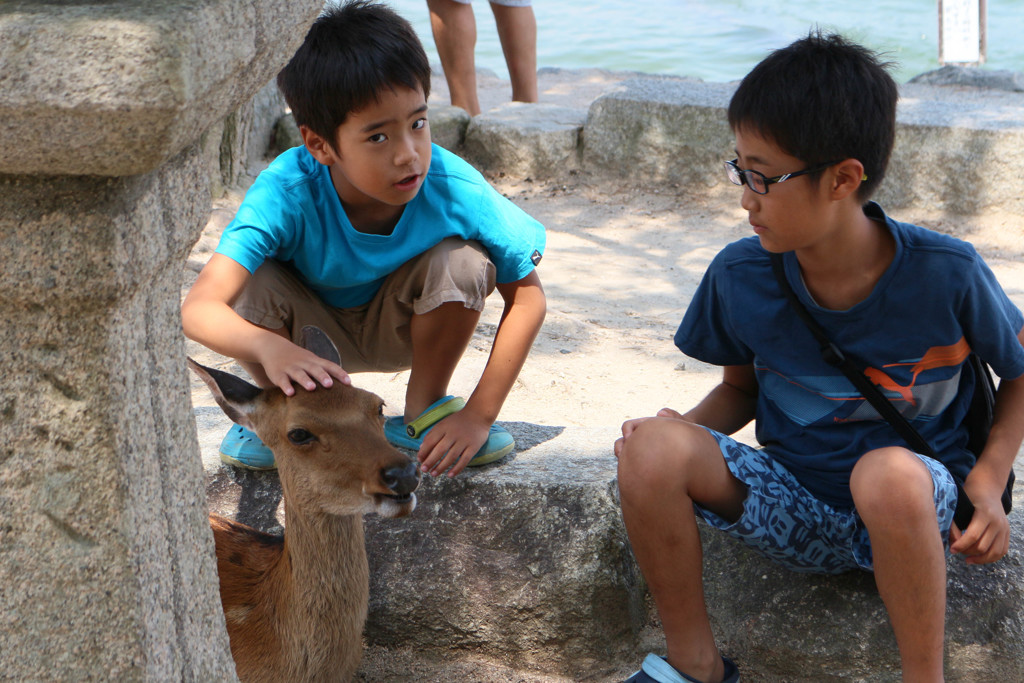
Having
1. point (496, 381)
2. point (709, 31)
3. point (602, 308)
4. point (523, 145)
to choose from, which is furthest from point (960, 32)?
point (709, 31)

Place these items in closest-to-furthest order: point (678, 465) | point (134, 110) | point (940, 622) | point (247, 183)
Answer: point (134, 110) → point (940, 622) → point (678, 465) → point (247, 183)

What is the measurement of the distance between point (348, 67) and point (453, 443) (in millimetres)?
950

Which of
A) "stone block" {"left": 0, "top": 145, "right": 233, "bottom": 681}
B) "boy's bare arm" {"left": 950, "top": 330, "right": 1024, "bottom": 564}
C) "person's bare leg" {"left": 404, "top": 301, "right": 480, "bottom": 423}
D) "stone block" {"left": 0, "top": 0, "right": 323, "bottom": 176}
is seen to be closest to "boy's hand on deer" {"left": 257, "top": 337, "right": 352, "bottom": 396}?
"person's bare leg" {"left": 404, "top": 301, "right": 480, "bottom": 423}

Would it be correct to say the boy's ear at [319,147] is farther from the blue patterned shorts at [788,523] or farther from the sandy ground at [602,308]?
the blue patterned shorts at [788,523]

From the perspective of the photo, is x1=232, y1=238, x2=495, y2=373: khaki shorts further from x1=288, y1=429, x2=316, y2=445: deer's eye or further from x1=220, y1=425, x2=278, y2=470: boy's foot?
x1=288, y1=429, x2=316, y2=445: deer's eye

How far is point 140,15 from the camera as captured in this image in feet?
3.68

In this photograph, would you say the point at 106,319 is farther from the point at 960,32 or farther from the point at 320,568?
the point at 960,32

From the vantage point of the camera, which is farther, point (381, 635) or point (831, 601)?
point (381, 635)

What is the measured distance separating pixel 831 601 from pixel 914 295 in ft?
2.50

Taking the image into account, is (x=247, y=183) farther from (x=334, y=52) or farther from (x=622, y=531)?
(x=622, y=531)

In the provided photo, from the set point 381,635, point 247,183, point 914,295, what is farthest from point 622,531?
point 247,183

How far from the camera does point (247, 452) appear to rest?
2768 mm

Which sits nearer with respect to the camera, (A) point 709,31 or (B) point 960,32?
(B) point 960,32

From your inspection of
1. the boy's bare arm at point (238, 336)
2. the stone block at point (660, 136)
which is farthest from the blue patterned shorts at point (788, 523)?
the stone block at point (660, 136)
